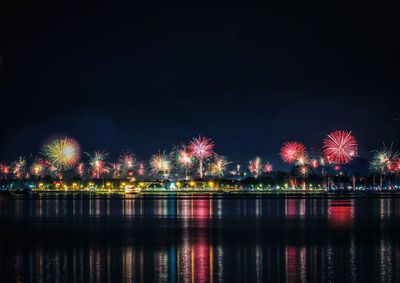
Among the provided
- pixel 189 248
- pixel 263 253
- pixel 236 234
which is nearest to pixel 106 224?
pixel 236 234

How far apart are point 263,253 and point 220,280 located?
1022cm

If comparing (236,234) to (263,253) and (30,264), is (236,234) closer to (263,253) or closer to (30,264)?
(263,253)

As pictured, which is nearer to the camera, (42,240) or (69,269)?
(69,269)

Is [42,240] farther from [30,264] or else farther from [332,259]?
[332,259]

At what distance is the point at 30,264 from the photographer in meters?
37.4

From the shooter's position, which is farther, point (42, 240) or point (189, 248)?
point (42, 240)

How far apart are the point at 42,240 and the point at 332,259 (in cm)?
2065

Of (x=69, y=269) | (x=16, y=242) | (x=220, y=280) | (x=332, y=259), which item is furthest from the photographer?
(x=16, y=242)

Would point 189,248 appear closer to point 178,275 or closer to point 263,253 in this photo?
point 263,253

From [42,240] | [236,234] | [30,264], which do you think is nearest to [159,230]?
[236,234]

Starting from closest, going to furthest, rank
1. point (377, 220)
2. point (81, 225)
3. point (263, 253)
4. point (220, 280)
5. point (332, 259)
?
point (220, 280), point (332, 259), point (263, 253), point (81, 225), point (377, 220)

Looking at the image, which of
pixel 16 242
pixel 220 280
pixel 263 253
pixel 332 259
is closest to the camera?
pixel 220 280

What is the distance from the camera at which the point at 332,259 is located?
38.7 metres

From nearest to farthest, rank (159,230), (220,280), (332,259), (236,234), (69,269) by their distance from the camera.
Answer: (220,280) < (69,269) < (332,259) < (236,234) < (159,230)
